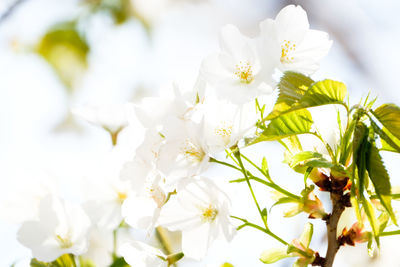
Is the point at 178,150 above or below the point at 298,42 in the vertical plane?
below

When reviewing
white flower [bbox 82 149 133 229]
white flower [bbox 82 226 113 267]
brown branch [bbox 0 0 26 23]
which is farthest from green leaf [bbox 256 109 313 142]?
brown branch [bbox 0 0 26 23]

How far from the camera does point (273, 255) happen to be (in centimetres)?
52

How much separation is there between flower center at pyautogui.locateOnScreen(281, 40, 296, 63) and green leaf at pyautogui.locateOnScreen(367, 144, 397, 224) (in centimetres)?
16

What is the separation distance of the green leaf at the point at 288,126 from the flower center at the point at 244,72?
0.18ft

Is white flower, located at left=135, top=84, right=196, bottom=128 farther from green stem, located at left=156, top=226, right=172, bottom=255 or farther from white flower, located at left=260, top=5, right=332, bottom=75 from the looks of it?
green stem, located at left=156, top=226, right=172, bottom=255

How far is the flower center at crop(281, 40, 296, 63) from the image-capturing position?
0.54 m

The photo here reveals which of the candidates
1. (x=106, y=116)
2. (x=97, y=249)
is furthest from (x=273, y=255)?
(x=97, y=249)

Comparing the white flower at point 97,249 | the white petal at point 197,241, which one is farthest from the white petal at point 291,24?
the white flower at point 97,249

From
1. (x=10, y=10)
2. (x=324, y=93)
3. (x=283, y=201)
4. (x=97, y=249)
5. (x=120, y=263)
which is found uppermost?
(x=324, y=93)

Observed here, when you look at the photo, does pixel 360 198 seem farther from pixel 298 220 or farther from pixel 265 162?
pixel 298 220

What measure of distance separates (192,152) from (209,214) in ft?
0.24

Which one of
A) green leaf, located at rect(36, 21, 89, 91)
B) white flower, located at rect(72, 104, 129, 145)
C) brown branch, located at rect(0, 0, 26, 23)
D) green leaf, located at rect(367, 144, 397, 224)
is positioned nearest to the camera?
green leaf, located at rect(367, 144, 397, 224)

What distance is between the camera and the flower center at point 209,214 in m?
0.54

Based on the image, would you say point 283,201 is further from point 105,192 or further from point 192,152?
point 105,192
